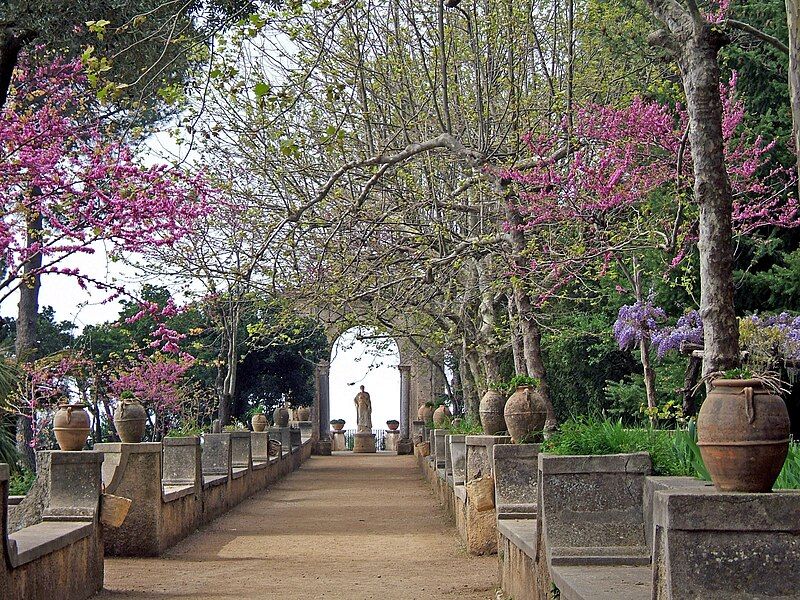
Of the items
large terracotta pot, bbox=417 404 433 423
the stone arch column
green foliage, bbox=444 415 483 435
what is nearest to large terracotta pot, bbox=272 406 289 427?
large terracotta pot, bbox=417 404 433 423

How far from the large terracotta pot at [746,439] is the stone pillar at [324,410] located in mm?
36282

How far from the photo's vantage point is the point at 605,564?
6.69 meters

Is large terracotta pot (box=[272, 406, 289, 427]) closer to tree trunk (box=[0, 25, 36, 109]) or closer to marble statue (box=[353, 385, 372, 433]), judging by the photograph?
marble statue (box=[353, 385, 372, 433])

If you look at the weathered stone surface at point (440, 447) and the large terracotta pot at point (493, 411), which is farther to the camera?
the weathered stone surface at point (440, 447)

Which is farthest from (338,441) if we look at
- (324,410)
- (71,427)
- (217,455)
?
(71,427)

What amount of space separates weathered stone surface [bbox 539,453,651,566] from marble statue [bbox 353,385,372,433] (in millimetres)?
36278

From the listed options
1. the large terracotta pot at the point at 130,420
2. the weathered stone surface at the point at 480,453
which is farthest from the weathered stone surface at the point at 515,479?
the large terracotta pot at the point at 130,420

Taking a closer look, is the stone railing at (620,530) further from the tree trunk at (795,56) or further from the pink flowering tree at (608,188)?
the pink flowering tree at (608,188)

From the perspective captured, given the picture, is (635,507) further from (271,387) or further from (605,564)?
(271,387)

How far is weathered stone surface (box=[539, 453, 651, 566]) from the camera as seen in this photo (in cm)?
685

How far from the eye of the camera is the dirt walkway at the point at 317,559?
30.8 ft

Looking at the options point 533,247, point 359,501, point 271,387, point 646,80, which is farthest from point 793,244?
point 271,387

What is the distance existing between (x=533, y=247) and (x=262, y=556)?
4361 millimetres

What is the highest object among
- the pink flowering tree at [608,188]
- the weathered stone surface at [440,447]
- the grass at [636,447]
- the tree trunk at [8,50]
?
the tree trunk at [8,50]
